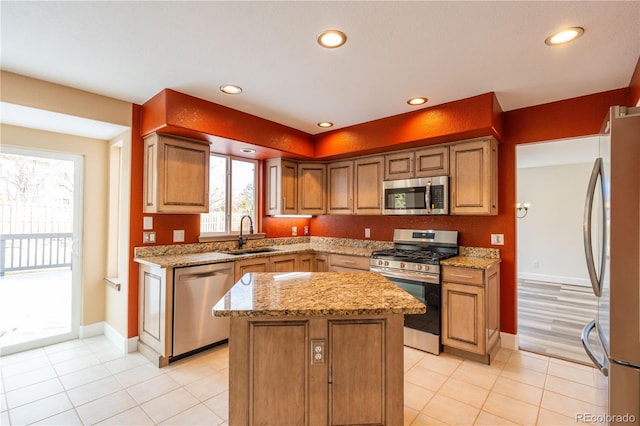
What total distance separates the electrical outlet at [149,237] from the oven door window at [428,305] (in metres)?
2.66

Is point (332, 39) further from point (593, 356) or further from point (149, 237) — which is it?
point (149, 237)

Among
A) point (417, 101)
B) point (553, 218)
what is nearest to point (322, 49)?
point (417, 101)

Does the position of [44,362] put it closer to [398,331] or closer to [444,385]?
[398,331]

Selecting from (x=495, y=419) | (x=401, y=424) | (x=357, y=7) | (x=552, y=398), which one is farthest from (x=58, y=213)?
(x=552, y=398)

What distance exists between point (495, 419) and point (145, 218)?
340cm

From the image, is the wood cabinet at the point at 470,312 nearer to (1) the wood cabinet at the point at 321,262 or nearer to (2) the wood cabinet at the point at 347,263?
(2) the wood cabinet at the point at 347,263

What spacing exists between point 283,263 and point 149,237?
147 cm

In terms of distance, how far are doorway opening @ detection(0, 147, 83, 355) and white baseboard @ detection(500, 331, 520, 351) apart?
181 inches

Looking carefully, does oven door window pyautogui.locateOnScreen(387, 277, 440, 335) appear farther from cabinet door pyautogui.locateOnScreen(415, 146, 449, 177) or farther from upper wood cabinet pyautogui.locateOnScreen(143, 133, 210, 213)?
upper wood cabinet pyautogui.locateOnScreen(143, 133, 210, 213)

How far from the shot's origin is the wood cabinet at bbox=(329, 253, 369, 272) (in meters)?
3.62

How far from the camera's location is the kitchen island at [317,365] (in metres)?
1.47

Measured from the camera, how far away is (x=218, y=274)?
305cm

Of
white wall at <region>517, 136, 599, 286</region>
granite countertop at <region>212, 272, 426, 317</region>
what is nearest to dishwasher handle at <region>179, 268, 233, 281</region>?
granite countertop at <region>212, 272, 426, 317</region>

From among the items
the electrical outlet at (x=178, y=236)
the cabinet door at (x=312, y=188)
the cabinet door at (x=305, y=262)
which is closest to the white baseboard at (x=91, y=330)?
the electrical outlet at (x=178, y=236)
